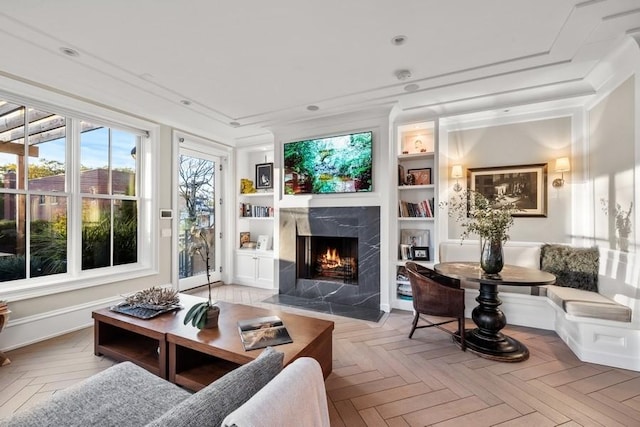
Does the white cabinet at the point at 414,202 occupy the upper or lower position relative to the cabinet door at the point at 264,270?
upper

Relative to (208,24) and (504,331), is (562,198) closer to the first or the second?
(504,331)

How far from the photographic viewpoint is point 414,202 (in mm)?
3918

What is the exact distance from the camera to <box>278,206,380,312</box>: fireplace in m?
3.74

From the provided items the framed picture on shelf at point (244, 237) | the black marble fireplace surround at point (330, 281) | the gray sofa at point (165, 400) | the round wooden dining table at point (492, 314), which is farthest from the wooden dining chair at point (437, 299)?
the framed picture on shelf at point (244, 237)

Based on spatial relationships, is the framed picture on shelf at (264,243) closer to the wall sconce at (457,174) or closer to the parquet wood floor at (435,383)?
the parquet wood floor at (435,383)

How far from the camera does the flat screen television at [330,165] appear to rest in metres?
3.75

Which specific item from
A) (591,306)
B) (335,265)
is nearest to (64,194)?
(335,265)

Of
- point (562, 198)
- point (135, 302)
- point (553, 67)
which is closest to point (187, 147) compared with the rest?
point (135, 302)

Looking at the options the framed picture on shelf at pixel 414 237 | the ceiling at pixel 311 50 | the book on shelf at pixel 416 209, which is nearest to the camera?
the ceiling at pixel 311 50

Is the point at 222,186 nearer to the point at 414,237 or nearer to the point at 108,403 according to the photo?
the point at 414,237

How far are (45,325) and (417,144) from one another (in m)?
4.68

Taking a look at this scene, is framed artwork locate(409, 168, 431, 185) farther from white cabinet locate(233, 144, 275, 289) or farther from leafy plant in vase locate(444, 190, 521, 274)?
white cabinet locate(233, 144, 275, 289)

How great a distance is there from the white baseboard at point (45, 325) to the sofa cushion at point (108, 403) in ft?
6.67

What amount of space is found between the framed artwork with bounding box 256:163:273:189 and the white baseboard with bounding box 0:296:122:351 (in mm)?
2749
